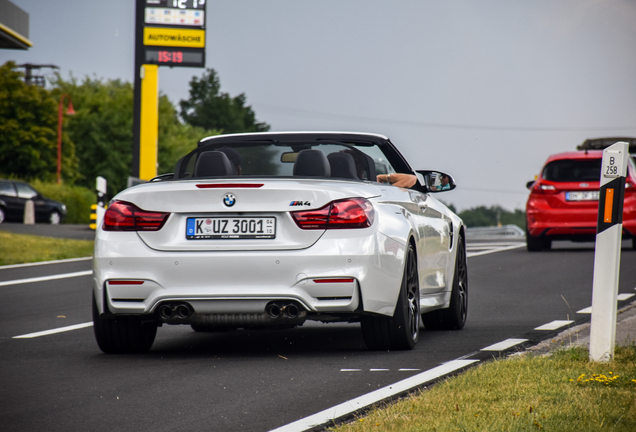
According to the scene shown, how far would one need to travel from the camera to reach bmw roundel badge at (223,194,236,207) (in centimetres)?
649

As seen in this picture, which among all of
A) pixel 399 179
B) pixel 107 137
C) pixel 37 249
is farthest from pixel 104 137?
pixel 399 179

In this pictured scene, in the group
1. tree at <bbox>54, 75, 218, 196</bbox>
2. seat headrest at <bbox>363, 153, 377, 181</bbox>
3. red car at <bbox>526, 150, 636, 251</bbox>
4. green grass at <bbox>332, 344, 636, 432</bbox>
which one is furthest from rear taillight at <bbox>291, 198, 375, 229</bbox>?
tree at <bbox>54, 75, 218, 196</bbox>

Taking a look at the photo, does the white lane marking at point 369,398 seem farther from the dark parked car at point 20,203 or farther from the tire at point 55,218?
the tire at point 55,218

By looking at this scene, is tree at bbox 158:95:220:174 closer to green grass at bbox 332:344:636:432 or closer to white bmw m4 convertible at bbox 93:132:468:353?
white bmw m4 convertible at bbox 93:132:468:353

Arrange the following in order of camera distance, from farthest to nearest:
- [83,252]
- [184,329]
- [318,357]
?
1. [83,252]
2. [184,329]
3. [318,357]

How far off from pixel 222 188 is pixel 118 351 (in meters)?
1.53

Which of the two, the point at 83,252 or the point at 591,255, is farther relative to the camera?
the point at 83,252

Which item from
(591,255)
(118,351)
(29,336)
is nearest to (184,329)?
(29,336)

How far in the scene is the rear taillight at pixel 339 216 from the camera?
646 cm

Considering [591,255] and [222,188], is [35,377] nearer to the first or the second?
[222,188]

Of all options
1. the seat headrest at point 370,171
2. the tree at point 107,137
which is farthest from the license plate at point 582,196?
the tree at point 107,137

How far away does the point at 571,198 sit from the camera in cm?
1867

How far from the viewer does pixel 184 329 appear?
359 inches

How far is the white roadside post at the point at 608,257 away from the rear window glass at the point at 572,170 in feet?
41.6
